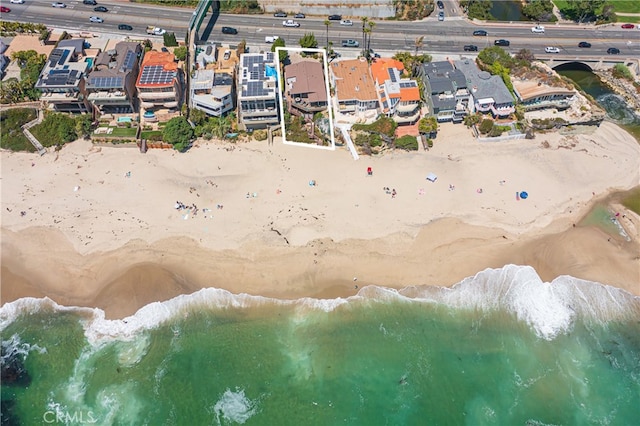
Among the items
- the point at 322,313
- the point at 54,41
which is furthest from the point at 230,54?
the point at 322,313

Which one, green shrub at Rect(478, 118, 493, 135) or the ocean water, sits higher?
green shrub at Rect(478, 118, 493, 135)

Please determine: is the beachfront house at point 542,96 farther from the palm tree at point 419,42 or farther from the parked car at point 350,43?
the parked car at point 350,43

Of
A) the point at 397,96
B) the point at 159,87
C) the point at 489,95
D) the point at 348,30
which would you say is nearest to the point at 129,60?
the point at 159,87

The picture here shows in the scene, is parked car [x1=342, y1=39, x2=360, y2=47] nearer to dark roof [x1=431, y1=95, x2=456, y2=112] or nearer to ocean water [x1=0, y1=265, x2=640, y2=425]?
dark roof [x1=431, y1=95, x2=456, y2=112]

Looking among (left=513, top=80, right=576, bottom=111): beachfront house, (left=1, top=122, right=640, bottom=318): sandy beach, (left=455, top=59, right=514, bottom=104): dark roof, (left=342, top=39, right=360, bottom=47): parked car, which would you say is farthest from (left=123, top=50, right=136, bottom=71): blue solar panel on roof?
(left=513, top=80, right=576, bottom=111): beachfront house

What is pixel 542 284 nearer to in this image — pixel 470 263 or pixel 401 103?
pixel 470 263
